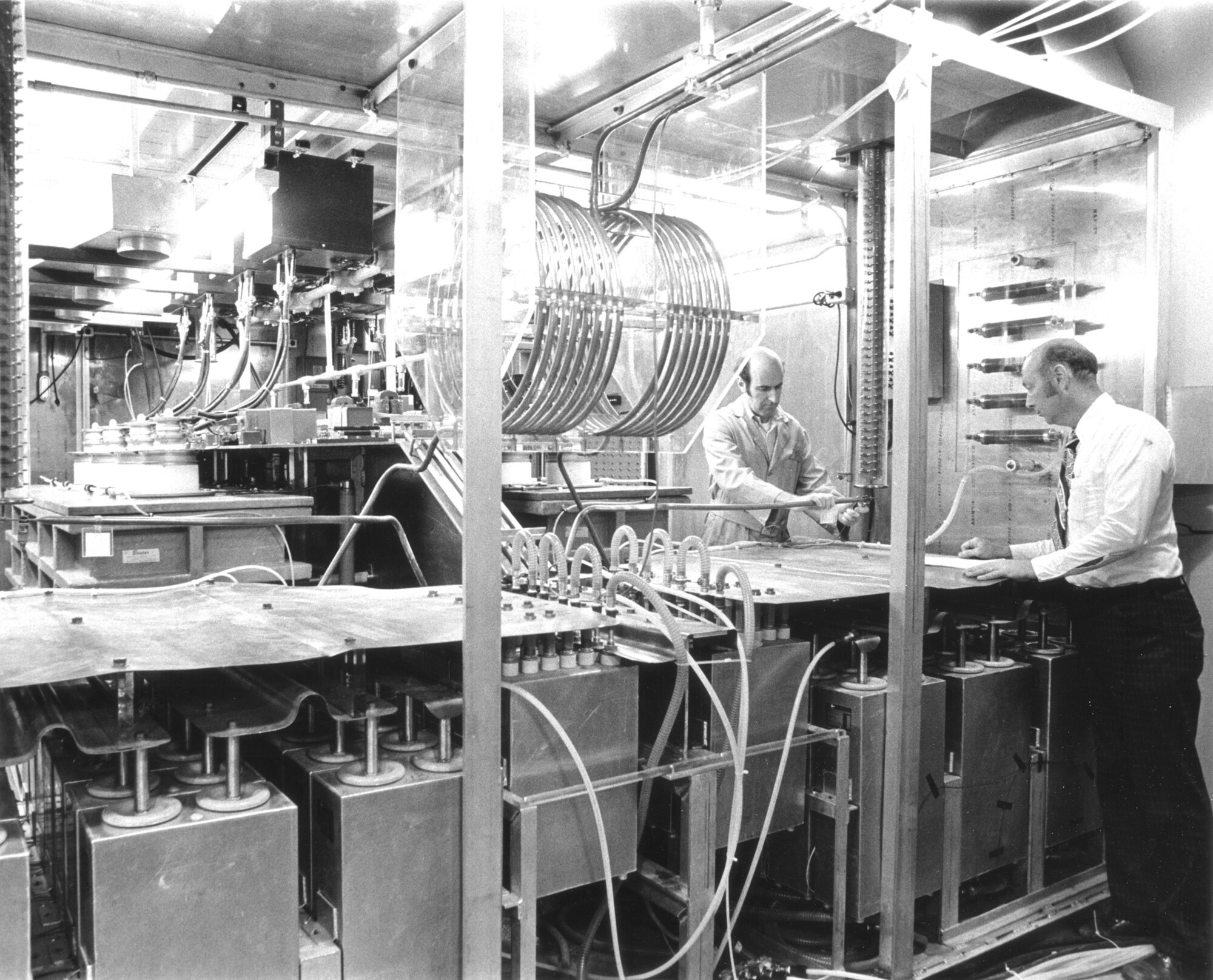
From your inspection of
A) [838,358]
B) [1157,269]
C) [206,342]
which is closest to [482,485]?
[1157,269]

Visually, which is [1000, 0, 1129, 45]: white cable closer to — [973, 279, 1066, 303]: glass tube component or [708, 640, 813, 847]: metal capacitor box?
[973, 279, 1066, 303]: glass tube component

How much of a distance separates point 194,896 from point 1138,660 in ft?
7.66

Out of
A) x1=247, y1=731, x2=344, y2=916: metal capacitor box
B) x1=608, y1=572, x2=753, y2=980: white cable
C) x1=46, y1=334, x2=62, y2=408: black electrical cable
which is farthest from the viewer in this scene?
x1=46, y1=334, x2=62, y2=408: black electrical cable

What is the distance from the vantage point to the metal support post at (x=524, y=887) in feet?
5.65

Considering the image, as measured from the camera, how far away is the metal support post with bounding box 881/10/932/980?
92.5 inches

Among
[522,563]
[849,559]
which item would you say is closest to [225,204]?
[522,563]

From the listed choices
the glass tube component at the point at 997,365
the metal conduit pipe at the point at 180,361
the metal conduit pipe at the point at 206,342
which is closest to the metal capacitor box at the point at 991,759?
the glass tube component at the point at 997,365

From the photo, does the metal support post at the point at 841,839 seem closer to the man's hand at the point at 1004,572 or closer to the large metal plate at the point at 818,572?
the large metal plate at the point at 818,572

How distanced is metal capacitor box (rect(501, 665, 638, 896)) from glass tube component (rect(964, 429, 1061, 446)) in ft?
7.68

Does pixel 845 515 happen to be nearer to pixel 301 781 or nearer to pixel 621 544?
pixel 621 544

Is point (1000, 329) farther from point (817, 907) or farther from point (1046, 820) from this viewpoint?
point (817, 907)

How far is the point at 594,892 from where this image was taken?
8.48 feet

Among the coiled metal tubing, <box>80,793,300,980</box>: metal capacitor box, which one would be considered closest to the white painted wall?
the coiled metal tubing

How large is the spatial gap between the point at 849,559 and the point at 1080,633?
722 millimetres
